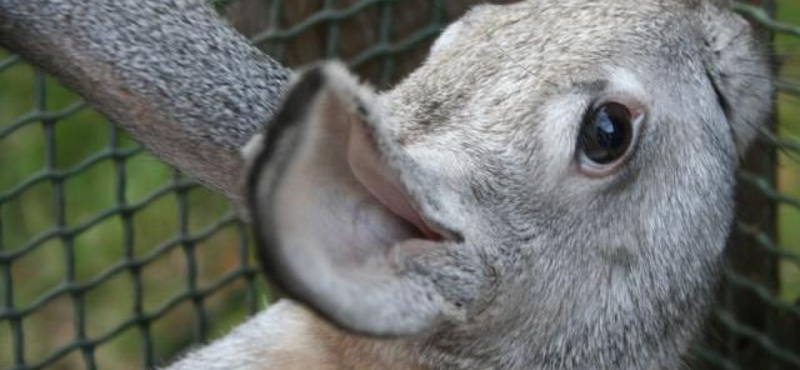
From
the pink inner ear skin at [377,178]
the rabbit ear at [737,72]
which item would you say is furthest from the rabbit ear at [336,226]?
the rabbit ear at [737,72]

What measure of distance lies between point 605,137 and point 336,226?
23.6 inches

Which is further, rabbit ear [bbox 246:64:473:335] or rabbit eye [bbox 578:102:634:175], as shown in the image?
rabbit eye [bbox 578:102:634:175]

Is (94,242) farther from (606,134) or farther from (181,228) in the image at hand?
(606,134)

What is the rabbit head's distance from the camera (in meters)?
2.22

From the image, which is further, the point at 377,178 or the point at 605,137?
A: the point at 605,137

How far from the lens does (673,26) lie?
2645 millimetres

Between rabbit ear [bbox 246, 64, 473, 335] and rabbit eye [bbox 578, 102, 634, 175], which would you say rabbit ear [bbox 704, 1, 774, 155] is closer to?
rabbit eye [bbox 578, 102, 634, 175]

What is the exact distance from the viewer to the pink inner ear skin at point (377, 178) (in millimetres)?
2018

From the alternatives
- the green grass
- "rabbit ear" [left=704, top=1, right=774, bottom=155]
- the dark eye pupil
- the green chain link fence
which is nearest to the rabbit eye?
the dark eye pupil

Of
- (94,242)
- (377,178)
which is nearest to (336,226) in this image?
(377,178)

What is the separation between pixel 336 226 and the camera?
6.74 ft

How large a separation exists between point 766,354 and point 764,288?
0.60 ft

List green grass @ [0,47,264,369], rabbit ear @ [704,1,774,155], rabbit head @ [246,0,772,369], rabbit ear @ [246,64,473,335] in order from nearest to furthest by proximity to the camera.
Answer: rabbit ear @ [246,64,473,335], rabbit head @ [246,0,772,369], rabbit ear @ [704,1,774,155], green grass @ [0,47,264,369]

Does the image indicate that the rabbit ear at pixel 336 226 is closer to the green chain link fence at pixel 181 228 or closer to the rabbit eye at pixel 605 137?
the rabbit eye at pixel 605 137
